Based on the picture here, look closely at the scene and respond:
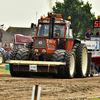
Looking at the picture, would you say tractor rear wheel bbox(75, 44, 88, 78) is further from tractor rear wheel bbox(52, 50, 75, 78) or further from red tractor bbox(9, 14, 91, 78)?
tractor rear wheel bbox(52, 50, 75, 78)

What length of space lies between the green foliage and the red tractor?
4057cm

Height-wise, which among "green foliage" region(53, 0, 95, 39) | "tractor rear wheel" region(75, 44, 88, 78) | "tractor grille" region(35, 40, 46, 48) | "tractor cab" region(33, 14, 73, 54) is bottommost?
"tractor rear wheel" region(75, 44, 88, 78)

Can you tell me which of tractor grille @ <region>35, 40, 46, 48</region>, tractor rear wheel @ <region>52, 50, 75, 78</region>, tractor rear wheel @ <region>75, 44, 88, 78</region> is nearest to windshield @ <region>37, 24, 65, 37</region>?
tractor grille @ <region>35, 40, 46, 48</region>

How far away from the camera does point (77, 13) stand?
57000 millimetres

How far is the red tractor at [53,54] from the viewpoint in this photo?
45.9 ft

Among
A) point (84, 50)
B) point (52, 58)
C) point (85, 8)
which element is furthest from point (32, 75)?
point (85, 8)

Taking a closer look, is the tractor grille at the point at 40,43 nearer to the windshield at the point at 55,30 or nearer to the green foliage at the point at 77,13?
the windshield at the point at 55,30

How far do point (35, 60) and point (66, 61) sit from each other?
1497 mm

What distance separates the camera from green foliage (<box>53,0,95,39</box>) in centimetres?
5688

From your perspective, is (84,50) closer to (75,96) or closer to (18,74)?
(18,74)

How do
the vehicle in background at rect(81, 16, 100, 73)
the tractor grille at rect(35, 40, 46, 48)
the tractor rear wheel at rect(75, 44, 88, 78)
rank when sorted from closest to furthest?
the tractor grille at rect(35, 40, 46, 48) < the tractor rear wheel at rect(75, 44, 88, 78) < the vehicle in background at rect(81, 16, 100, 73)

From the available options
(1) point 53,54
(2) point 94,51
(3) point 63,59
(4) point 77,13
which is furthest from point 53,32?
(4) point 77,13

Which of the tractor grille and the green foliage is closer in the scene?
the tractor grille

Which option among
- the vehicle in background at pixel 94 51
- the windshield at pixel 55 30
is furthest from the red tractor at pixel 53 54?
the vehicle in background at pixel 94 51
